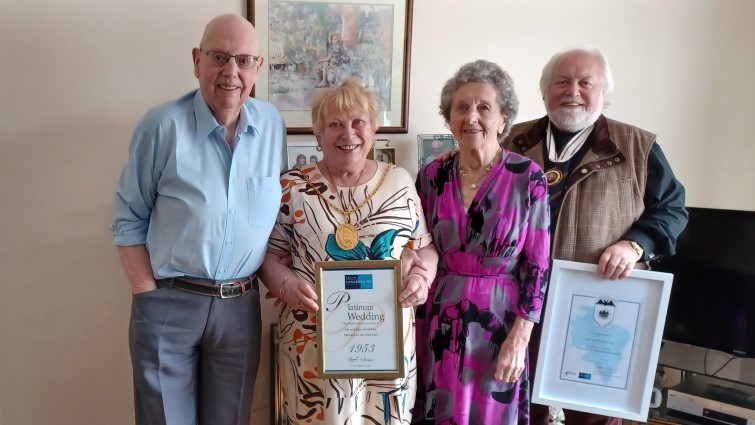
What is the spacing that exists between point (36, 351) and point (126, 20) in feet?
4.02

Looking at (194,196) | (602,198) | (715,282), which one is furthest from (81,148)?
(715,282)

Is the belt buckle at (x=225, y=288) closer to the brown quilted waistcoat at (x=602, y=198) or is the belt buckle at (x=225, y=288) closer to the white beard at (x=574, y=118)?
the brown quilted waistcoat at (x=602, y=198)

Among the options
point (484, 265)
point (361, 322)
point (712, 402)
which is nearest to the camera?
point (361, 322)

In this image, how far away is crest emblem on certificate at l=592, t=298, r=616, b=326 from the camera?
5.49 feet

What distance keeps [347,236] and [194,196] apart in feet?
1.42

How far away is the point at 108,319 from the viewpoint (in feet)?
6.64

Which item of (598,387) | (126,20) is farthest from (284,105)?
(598,387)

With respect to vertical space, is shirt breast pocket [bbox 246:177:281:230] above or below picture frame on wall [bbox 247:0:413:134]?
below

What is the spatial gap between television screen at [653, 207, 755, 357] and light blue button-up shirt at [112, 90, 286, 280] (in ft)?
5.26

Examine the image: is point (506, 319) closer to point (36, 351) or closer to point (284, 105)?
point (284, 105)

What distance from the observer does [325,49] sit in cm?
216

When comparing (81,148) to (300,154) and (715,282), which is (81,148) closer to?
(300,154)

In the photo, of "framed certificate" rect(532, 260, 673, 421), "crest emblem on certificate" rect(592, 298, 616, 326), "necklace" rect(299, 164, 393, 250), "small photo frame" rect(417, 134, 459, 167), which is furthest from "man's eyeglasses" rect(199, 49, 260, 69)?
"crest emblem on certificate" rect(592, 298, 616, 326)

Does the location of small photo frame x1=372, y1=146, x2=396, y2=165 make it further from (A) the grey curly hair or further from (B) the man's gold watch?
(B) the man's gold watch
